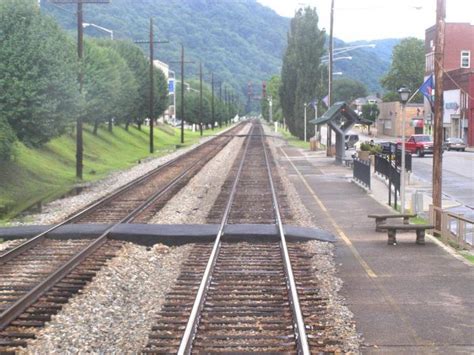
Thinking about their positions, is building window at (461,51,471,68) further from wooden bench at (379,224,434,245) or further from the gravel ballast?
the gravel ballast

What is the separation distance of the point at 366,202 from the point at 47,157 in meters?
19.9

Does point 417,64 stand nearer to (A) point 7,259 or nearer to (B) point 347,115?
(B) point 347,115

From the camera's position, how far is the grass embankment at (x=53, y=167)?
26439 mm

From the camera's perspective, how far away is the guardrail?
15851mm

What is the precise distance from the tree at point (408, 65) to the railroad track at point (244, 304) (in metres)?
150

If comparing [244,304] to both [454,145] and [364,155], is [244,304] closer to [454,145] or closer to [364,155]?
[364,155]

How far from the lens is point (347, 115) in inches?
1574

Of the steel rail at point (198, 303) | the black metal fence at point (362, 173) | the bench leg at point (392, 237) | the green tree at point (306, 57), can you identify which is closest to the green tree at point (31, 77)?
the black metal fence at point (362, 173)

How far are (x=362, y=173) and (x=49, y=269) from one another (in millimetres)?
17937

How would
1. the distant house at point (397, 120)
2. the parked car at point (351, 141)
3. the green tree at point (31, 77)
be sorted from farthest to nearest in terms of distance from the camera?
the distant house at point (397, 120) → the parked car at point (351, 141) → the green tree at point (31, 77)

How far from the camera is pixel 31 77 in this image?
90.3 feet

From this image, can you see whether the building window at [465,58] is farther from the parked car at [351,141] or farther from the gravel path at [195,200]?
the gravel path at [195,200]

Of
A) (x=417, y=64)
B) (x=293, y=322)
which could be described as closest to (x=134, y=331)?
(x=293, y=322)

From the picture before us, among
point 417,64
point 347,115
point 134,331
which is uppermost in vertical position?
point 417,64
